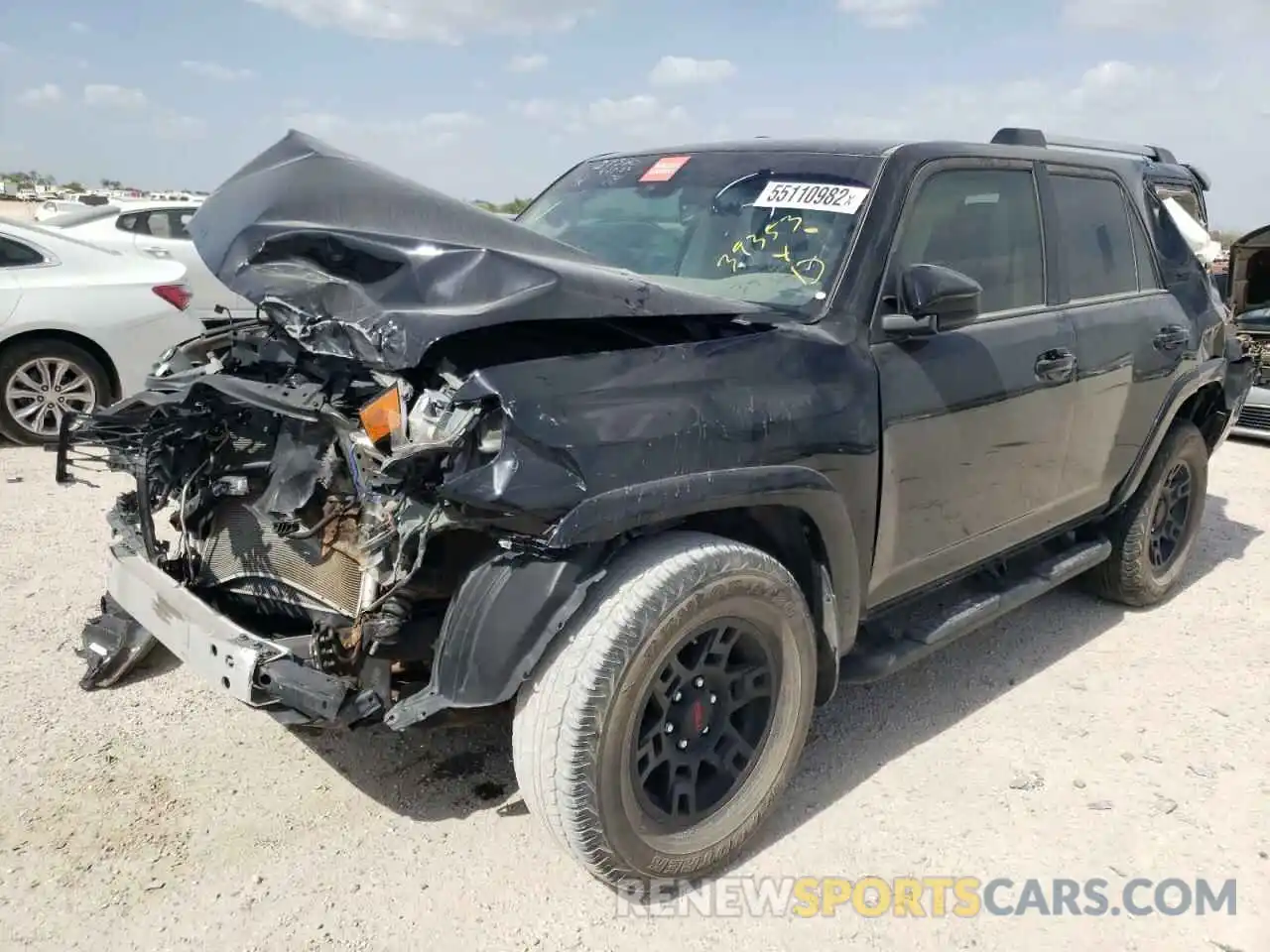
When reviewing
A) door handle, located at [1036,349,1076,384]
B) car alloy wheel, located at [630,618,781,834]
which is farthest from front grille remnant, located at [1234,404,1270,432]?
car alloy wheel, located at [630,618,781,834]

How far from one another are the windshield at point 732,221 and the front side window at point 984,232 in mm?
223

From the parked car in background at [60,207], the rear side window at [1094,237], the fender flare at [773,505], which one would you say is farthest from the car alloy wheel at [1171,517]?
the parked car in background at [60,207]

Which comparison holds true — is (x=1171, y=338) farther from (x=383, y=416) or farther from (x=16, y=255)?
(x=16, y=255)

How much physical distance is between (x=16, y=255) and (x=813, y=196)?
19.8 ft

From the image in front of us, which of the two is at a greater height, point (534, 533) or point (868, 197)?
point (868, 197)

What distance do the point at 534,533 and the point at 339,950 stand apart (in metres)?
1.13

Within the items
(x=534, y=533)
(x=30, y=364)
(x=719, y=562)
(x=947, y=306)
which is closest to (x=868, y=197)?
(x=947, y=306)

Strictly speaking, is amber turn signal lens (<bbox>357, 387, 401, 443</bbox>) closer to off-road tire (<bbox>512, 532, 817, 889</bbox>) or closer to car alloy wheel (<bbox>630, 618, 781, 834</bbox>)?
off-road tire (<bbox>512, 532, 817, 889</bbox>)

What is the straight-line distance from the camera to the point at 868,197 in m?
3.15

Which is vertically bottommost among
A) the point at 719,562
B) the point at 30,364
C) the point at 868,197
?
the point at 30,364

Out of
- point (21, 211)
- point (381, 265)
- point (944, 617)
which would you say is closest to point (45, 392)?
point (381, 265)

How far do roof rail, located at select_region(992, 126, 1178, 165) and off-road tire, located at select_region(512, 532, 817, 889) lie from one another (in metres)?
2.18

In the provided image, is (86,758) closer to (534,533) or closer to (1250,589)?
(534,533)

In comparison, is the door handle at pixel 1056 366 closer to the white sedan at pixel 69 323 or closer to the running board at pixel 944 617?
the running board at pixel 944 617
